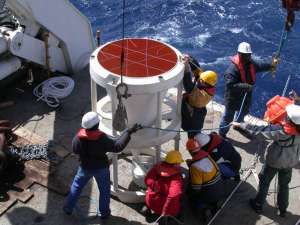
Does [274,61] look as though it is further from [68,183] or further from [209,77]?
[68,183]

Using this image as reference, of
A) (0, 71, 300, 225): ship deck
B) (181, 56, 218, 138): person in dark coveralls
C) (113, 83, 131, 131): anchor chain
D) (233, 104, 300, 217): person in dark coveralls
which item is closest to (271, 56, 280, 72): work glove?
(181, 56, 218, 138): person in dark coveralls

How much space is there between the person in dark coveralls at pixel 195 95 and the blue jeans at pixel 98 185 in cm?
174

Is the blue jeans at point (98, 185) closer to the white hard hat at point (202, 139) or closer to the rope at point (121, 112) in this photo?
the rope at point (121, 112)

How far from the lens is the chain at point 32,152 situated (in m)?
8.11

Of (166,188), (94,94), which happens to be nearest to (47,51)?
(94,94)

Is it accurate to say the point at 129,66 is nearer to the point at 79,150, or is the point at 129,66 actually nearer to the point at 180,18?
the point at 79,150

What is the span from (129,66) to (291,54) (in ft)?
33.5

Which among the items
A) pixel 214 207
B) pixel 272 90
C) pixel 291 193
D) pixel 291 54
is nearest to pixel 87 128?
pixel 214 207

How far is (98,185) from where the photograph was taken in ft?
22.4

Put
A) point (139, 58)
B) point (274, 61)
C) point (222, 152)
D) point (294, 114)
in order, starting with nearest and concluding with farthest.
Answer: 1. point (294, 114)
2. point (139, 58)
3. point (222, 152)
4. point (274, 61)

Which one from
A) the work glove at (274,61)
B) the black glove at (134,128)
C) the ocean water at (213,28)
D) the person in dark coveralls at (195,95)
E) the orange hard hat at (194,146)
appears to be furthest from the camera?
the ocean water at (213,28)

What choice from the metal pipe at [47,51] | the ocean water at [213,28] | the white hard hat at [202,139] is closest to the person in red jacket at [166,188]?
the white hard hat at [202,139]

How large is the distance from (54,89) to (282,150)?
5.19m

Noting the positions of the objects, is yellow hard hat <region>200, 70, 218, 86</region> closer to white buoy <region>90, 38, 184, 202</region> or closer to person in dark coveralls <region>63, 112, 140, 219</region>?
white buoy <region>90, 38, 184, 202</region>
